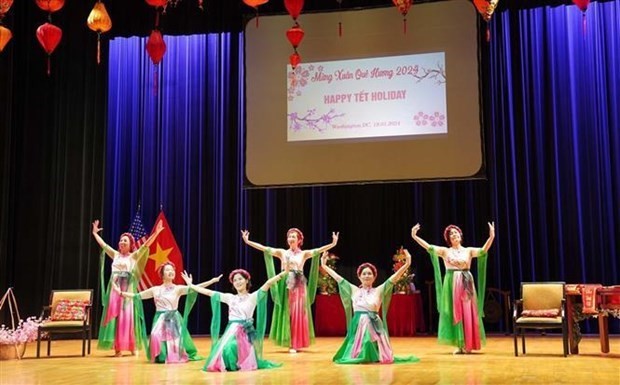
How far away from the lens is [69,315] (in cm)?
822

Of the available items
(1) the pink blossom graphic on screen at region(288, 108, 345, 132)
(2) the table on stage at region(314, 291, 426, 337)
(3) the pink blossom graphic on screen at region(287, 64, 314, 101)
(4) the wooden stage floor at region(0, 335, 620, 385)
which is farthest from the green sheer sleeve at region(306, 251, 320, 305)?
(3) the pink blossom graphic on screen at region(287, 64, 314, 101)

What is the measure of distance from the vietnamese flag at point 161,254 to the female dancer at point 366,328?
13.7 ft

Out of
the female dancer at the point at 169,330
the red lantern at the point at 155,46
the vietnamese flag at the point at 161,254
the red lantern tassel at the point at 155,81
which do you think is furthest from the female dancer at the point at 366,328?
the red lantern tassel at the point at 155,81

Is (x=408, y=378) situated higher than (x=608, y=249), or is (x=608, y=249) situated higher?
(x=608, y=249)

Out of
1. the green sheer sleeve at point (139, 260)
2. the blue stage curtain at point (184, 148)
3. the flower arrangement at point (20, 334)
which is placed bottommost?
the flower arrangement at point (20, 334)

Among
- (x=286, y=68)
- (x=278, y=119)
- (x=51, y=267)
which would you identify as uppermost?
(x=286, y=68)

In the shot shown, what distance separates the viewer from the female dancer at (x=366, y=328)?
22.5ft

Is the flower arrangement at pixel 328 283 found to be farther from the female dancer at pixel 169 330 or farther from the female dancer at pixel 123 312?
the female dancer at pixel 169 330

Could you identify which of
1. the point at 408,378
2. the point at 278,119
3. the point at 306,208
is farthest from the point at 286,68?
the point at 408,378

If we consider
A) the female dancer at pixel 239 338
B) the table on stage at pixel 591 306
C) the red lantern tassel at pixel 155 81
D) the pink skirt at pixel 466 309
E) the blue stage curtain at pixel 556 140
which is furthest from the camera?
the red lantern tassel at pixel 155 81

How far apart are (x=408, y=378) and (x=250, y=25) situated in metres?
6.11

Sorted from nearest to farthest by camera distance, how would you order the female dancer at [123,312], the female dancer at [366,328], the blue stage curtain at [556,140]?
the female dancer at [366,328] → the female dancer at [123,312] → the blue stage curtain at [556,140]

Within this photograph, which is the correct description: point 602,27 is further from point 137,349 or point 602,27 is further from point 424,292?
point 137,349

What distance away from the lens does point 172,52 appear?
11.5 metres
